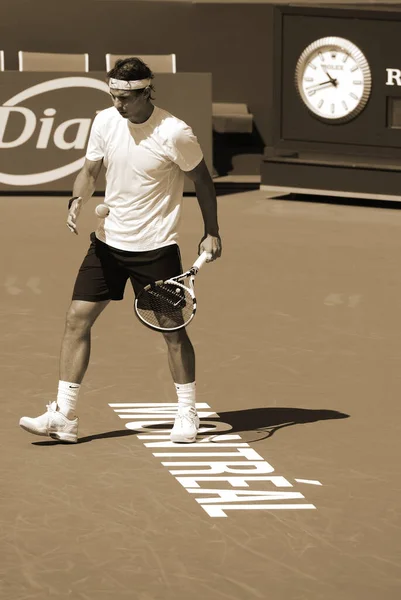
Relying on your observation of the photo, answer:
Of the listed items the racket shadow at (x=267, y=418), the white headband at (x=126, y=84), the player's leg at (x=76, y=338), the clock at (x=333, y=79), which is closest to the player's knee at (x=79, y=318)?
the player's leg at (x=76, y=338)

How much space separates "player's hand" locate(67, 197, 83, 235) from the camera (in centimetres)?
780

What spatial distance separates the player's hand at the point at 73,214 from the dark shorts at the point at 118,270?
0.21 meters

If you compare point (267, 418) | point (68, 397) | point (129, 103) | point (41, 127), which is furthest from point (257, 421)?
point (41, 127)

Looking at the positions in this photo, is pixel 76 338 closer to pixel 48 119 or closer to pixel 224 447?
pixel 224 447

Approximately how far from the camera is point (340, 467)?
24.9 feet

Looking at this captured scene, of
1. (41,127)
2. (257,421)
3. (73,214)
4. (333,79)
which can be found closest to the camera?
(73,214)

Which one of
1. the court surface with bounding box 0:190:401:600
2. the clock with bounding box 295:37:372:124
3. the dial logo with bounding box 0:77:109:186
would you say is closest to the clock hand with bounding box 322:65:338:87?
the clock with bounding box 295:37:372:124

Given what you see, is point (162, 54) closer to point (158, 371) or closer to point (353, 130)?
point (353, 130)

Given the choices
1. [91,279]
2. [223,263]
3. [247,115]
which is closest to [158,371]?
[91,279]

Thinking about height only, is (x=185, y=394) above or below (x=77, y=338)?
below

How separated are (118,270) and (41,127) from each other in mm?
10076

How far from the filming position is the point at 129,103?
7676 millimetres

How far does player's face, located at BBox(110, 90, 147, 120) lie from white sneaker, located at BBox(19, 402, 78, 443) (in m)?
1.54

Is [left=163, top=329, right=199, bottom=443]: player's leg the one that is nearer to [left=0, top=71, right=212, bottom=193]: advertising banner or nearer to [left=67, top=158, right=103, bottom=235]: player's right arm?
[left=67, top=158, right=103, bottom=235]: player's right arm
